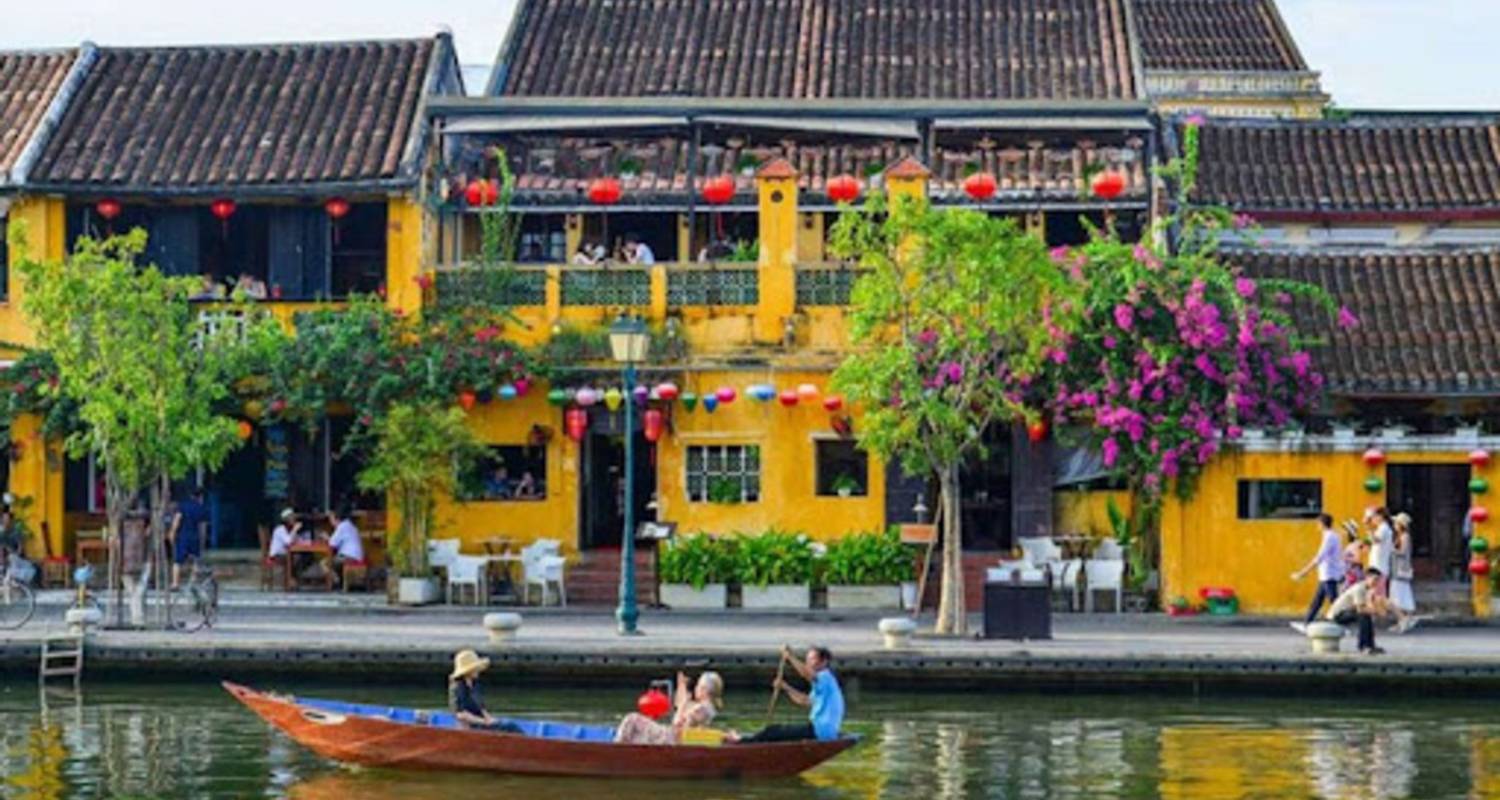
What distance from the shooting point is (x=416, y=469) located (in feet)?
124

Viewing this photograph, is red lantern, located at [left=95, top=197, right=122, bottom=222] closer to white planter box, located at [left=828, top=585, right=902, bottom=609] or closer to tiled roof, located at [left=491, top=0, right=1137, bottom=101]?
tiled roof, located at [left=491, top=0, right=1137, bottom=101]

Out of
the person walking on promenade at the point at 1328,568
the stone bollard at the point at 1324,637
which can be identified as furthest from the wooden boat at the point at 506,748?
the person walking on promenade at the point at 1328,568

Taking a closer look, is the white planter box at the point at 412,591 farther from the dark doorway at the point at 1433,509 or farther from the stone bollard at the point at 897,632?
the dark doorway at the point at 1433,509

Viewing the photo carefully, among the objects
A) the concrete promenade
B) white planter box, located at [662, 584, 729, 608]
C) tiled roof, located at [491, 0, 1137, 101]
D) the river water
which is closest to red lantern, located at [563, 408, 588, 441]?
white planter box, located at [662, 584, 729, 608]

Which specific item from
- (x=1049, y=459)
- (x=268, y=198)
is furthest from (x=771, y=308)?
(x=268, y=198)

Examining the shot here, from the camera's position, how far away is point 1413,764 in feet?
88.8

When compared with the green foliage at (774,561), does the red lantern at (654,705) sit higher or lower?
lower

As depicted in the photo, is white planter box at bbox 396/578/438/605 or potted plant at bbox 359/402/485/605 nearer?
potted plant at bbox 359/402/485/605

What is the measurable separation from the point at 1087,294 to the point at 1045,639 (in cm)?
523

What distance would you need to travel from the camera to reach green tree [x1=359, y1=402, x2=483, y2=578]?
37.8 meters

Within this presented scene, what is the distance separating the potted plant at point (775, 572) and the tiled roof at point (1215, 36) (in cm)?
1914

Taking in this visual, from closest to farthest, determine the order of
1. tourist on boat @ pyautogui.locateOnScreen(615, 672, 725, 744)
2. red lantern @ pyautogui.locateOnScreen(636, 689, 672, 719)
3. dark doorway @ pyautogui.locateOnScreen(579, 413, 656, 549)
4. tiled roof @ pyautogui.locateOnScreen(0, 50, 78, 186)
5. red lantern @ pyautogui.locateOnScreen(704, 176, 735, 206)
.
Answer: tourist on boat @ pyautogui.locateOnScreen(615, 672, 725, 744) < red lantern @ pyautogui.locateOnScreen(636, 689, 672, 719) < red lantern @ pyautogui.locateOnScreen(704, 176, 735, 206) < dark doorway @ pyautogui.locateOnScreen(579, 413, 656, 549) < tiled roof @ pyautogui.locateOnScreen(0, 50, 78, 186)

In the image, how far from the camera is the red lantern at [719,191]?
3941cm

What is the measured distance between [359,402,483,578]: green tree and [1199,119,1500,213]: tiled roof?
34.7ft
